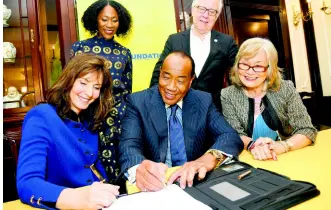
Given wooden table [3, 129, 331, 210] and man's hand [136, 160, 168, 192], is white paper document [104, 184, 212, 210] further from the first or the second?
wooden table [3, 129, 331, 210]

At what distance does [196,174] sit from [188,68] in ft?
2.63

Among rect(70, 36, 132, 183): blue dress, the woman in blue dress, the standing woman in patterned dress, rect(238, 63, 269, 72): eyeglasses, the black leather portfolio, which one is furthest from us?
the standing woman in patterned dress

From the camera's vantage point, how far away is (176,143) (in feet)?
5.57

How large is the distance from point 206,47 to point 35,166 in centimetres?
202

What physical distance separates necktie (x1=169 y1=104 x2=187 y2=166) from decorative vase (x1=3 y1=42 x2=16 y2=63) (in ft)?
7.60

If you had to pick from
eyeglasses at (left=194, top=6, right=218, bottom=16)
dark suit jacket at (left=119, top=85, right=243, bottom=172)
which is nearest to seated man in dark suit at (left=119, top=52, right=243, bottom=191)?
dark suit jacket at (left=119, top=85, right=243, bottom=172)


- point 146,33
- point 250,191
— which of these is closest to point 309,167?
point 250,191

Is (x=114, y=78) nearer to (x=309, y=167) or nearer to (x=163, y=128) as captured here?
(x=163, y=128)

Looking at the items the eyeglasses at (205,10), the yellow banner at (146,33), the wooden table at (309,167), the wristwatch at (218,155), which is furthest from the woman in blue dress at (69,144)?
the yellow banner at (146,33)

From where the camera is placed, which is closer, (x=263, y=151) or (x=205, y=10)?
(x=263, y=151)

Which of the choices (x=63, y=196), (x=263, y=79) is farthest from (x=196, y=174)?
(x=263, y=79)

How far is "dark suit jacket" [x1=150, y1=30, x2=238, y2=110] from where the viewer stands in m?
2.58

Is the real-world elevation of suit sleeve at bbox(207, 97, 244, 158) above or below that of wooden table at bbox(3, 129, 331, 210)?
above

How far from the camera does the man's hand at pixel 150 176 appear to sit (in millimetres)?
1080
